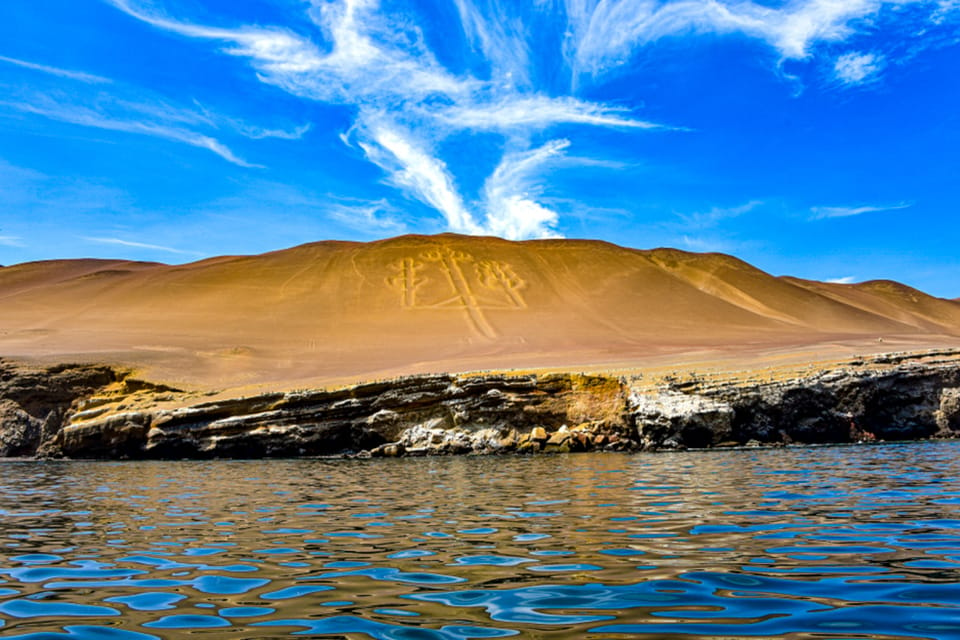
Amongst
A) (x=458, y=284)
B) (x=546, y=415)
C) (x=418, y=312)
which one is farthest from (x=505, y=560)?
(x=458, y=284)

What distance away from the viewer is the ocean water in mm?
4391

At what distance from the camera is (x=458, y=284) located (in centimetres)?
7219

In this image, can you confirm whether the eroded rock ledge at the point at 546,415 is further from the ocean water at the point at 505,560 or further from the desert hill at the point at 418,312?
the ocean water at the point at 505,560

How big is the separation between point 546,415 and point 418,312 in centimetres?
3951

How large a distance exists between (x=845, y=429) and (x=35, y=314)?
6124 centimetres

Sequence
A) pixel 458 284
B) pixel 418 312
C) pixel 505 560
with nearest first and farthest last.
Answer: pixel 505 560
pixel 418 312
pixel 458 284

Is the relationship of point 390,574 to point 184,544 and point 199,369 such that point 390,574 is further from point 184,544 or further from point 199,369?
point 199,369

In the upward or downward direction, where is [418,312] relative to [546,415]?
upward

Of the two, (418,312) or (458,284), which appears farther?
(458,284)

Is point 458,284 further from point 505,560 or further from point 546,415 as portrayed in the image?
point 505,560

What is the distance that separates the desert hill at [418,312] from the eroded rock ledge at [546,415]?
9.58 meters

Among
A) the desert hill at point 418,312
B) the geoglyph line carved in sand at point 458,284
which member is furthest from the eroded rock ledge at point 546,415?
the geoglyph line carved in sand at point 458,284

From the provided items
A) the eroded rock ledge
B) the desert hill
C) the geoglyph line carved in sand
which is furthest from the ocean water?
the geoglyph line carved in sand

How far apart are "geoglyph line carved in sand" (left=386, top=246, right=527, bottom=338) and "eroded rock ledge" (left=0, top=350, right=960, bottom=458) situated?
30.5 m
